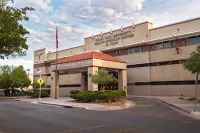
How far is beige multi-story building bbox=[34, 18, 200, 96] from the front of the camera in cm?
3369

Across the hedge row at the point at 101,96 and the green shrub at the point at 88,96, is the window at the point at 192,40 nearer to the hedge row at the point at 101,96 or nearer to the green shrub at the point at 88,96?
the hedge row at the point at 101,96

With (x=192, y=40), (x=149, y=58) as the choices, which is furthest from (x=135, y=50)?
(x=192, y=40)

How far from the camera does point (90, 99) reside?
26.6 metres

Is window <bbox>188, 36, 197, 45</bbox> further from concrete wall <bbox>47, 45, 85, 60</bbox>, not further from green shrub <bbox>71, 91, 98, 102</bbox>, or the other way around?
concrete wall <bbox>47, 45, 85, 60</bbox>

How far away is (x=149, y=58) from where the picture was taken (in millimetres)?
38594

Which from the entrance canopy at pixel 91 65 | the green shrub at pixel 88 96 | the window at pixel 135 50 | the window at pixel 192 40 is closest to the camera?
the green shrub at pixel 88 96

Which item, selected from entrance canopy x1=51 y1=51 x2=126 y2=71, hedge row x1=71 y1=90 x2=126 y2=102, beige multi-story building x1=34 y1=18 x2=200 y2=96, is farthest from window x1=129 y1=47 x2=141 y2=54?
hedge row x1=71 y1=90 x2=126 y2=102

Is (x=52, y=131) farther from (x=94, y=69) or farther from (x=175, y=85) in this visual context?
(x=175, y=85)

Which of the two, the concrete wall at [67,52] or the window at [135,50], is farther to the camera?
the concrete wall at [67,52]

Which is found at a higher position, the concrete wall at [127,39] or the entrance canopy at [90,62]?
the concrete wall at [127,39]

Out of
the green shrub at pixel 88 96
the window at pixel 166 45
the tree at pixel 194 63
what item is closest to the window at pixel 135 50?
the window at pixel 166 45

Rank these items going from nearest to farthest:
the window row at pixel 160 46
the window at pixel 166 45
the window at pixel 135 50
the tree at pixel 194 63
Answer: the tree at pixel 194 63
the window row at pixel 160 46
the window at pixel 166 45
the window at pixel 135 50

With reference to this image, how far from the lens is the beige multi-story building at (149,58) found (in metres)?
33.7

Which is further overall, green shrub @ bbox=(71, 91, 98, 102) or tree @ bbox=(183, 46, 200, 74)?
green shrub @ bbox=(71, 91, 98, 102)
